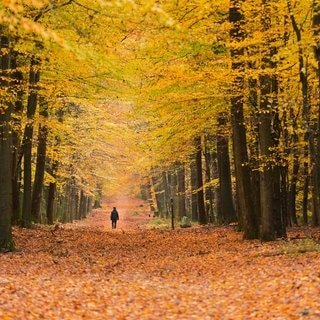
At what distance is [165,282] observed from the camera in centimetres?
1047

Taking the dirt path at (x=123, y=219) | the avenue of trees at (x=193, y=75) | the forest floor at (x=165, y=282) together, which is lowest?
Answer: the forest floor at (x=165, y=282)

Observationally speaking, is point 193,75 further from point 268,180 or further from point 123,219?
point 123,219

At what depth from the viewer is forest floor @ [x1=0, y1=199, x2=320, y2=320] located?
24.8 ft

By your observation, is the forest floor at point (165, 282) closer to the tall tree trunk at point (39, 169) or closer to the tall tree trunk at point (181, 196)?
the tall tree trunk at point (39, 169)

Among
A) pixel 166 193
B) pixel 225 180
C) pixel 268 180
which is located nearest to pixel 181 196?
pixel 166 193

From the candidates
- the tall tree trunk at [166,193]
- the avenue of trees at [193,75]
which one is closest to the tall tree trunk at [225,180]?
the avenue of trees at [193,75]

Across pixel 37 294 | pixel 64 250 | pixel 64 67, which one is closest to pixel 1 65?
pixel 64 67

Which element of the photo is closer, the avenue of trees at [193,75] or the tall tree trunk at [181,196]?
the avenue of trees at [193,75]

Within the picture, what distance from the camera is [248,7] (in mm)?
12656

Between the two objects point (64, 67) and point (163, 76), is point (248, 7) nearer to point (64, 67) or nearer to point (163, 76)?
point (163, 76)

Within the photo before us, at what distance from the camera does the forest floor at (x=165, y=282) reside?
755 cm

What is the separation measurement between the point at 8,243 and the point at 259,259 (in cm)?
693

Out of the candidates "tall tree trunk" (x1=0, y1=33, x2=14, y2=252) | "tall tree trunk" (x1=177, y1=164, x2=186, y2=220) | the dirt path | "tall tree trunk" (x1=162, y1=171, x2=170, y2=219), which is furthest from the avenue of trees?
"tall tree trunk" (x1=162, y1=171, x2=170, y2=219)

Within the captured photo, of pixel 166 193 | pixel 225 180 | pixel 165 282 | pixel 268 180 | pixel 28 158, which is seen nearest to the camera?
pixel 165 282
